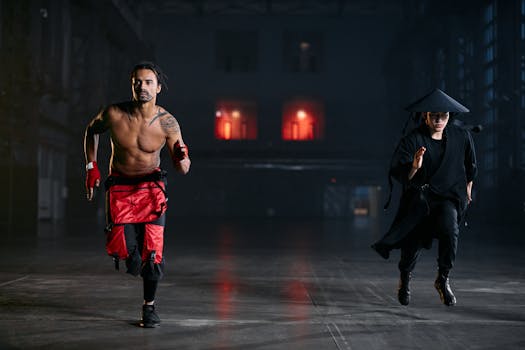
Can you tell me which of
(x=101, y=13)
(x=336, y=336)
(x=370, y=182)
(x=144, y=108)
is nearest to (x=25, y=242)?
(x=144, y=108)

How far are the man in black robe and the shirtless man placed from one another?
6.71 ft

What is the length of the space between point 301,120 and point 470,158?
122 feet

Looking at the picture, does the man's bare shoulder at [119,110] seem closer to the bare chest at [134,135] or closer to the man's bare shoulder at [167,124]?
the bare chest at [134,135]

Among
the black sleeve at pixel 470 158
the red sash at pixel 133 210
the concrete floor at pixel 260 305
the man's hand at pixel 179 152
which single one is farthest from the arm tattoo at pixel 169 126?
the black sleeve at pixel 470 158

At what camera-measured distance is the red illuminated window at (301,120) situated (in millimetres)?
43469

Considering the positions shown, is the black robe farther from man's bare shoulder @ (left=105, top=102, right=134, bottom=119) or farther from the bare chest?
man's bare shoulder @ (left=105, top=102, right=134, bottom=119)

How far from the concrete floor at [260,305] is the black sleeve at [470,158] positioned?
1.19 m

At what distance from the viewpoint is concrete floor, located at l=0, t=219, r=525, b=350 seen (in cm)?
491

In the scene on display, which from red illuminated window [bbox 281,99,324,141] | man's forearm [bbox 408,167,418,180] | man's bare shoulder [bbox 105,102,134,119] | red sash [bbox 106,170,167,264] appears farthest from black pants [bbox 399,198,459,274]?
red illuminated window [bbox 281,99,324,141]

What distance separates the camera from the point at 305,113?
4372 centimetres

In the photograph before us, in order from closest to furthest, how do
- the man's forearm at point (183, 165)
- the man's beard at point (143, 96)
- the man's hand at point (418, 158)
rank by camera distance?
the man's forearm at point (183, 165)
the man's beard at point (143, 96)
the man's hand at point (418, 158)

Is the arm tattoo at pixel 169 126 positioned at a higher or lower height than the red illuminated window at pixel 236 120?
lower

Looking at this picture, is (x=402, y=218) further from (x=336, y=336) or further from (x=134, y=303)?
(x=134, y=303)

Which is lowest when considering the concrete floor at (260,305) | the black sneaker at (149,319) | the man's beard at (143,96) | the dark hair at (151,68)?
the concrete floor at (260,305)
